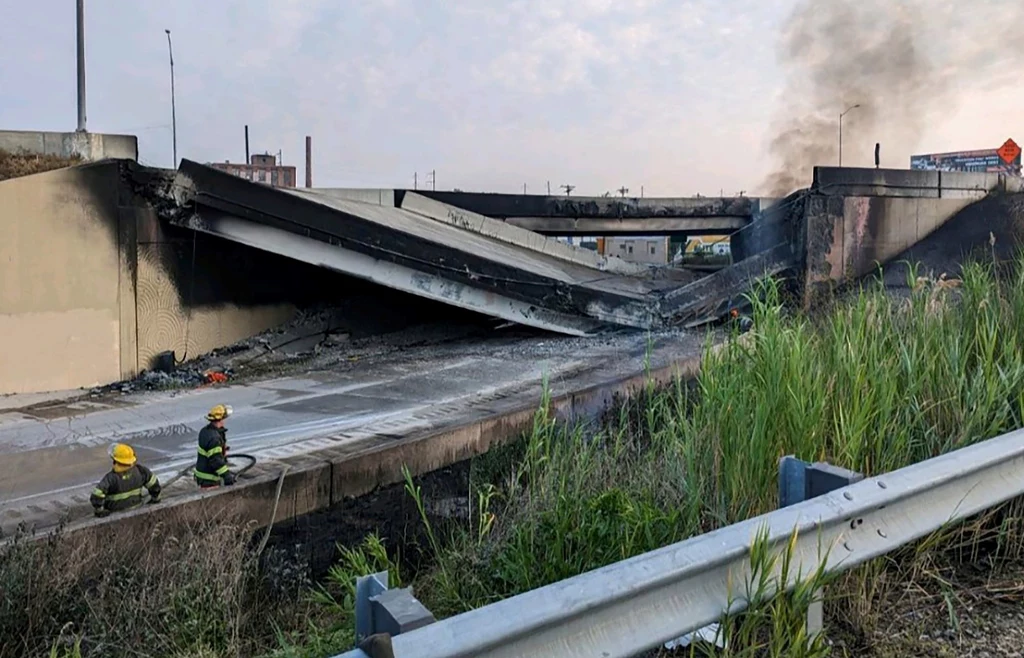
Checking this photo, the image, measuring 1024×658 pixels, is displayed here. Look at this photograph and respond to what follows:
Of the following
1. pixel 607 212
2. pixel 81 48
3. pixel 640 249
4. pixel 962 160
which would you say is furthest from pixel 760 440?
pixel 962 160

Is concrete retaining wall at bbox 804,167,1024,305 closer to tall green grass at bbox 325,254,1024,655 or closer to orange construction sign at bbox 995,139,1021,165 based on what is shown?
tall green grass at bbox 325,254,1024,655

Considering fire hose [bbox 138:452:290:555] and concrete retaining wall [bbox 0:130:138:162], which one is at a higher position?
concrete retaining wall [bbox 0:130:138:162]

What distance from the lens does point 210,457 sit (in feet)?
18.5

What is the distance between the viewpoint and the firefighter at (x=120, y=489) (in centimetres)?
510

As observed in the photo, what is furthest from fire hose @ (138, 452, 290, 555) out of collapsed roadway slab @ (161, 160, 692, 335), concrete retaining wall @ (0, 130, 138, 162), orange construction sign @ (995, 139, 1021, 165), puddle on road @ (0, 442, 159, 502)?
orange construction sign @ (995, 139, 1021, 165)

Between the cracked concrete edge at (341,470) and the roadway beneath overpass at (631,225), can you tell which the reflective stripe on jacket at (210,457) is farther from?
the roadway beneath overpass at (631,225)

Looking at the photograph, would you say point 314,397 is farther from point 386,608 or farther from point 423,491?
point 386,608

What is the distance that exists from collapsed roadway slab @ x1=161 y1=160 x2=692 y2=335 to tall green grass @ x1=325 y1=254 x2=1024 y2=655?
26.3ft

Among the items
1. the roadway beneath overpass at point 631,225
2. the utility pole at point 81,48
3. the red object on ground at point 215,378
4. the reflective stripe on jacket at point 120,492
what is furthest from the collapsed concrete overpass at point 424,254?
the utility pole at point 81,48

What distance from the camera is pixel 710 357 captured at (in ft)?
13.3

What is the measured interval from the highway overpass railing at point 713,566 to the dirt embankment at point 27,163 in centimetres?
1121

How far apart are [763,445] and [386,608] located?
6.13ft

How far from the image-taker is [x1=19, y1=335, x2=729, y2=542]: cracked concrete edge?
5.02 meters

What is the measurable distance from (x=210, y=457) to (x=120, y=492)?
2.19 ft
